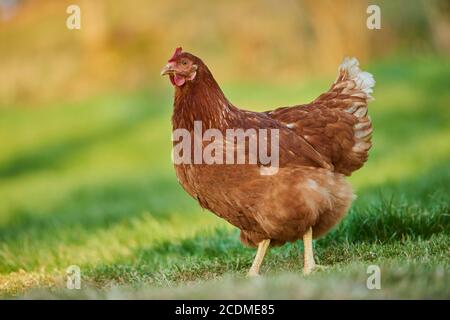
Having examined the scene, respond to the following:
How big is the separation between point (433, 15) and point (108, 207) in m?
11.4

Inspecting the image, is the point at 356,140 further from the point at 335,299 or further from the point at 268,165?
the point at 335,299

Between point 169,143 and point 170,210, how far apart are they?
411 cm

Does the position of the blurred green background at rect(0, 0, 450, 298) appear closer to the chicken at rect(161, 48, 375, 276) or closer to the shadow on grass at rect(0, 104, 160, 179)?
the shadow on grass at rect(0, 104, 160, 179)

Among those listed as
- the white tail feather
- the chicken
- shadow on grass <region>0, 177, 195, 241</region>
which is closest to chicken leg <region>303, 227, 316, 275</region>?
the chicken

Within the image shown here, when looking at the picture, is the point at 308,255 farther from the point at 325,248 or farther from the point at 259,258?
the point at 325,248

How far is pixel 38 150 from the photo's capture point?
621 inches

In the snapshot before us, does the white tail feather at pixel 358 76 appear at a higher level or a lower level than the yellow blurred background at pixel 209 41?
lower

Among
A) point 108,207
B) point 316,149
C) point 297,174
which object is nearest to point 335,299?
point 297,174

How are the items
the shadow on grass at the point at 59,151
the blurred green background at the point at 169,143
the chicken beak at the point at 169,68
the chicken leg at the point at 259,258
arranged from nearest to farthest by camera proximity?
the chicken beak at the point at 169,68, the chicken leg at the point at 259,258, the blurred green background at the point at 169,143, the shadow on grass at the point at 59,151

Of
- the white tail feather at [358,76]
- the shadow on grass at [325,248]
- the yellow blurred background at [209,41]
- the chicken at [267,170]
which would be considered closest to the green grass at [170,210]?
the shadow on grass at [325,248]

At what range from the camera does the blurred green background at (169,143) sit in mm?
5938

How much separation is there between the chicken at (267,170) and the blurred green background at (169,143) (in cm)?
36

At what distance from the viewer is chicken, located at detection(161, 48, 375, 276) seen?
549 cm

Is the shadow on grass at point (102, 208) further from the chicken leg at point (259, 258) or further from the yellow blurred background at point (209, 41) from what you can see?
the yellow blurred background at point (209, 41)
